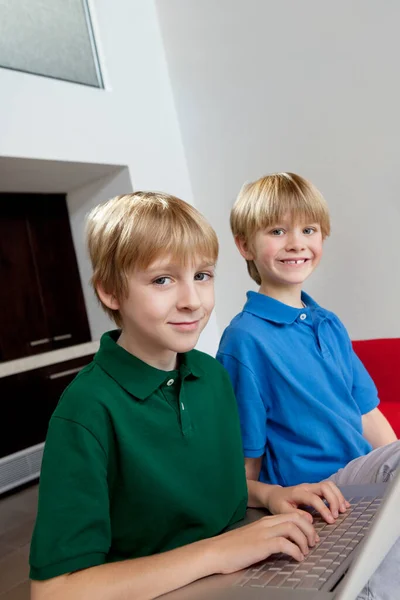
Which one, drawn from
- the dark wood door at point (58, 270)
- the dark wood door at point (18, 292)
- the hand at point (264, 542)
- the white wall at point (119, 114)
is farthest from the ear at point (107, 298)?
the dark wood door at point (58, 270)

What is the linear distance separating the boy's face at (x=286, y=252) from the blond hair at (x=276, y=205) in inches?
0.8

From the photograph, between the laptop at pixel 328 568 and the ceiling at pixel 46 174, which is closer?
the laptop at pixel 328 568

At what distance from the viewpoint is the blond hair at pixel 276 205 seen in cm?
138

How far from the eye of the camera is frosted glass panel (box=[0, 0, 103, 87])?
3.11 meters

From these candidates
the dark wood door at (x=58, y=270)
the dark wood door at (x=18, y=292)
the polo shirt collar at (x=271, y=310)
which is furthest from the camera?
the dark wood door at (x=58, y=270)

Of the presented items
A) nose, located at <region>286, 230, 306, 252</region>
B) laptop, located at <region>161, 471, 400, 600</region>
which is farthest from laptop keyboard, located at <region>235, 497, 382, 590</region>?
nose, located at <region>286, 230, 306, 252</region>

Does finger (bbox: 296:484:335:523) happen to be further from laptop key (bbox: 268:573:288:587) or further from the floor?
the floor

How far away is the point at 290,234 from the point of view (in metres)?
1.39

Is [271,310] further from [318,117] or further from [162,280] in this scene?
[318,117]

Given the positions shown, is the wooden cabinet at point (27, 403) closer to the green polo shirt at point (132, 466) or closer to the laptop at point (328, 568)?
the green polo shirt at point (132, 466)

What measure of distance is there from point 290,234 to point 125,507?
2.65 feet

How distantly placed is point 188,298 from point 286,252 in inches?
22.5

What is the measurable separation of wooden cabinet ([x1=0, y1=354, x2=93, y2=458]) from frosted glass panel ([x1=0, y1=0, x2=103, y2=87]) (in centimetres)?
181

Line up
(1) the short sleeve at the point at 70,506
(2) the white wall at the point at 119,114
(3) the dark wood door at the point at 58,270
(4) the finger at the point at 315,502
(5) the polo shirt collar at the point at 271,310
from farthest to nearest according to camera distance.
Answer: (3) the dark wood door at the point at 58,270 → (2) the white wall at the point at 119,114 → (5) the polo shirt collar at the point at 271,310 → (4) the finger at the point at 315,502 → (1) the short sleeve at the point at 70,506
